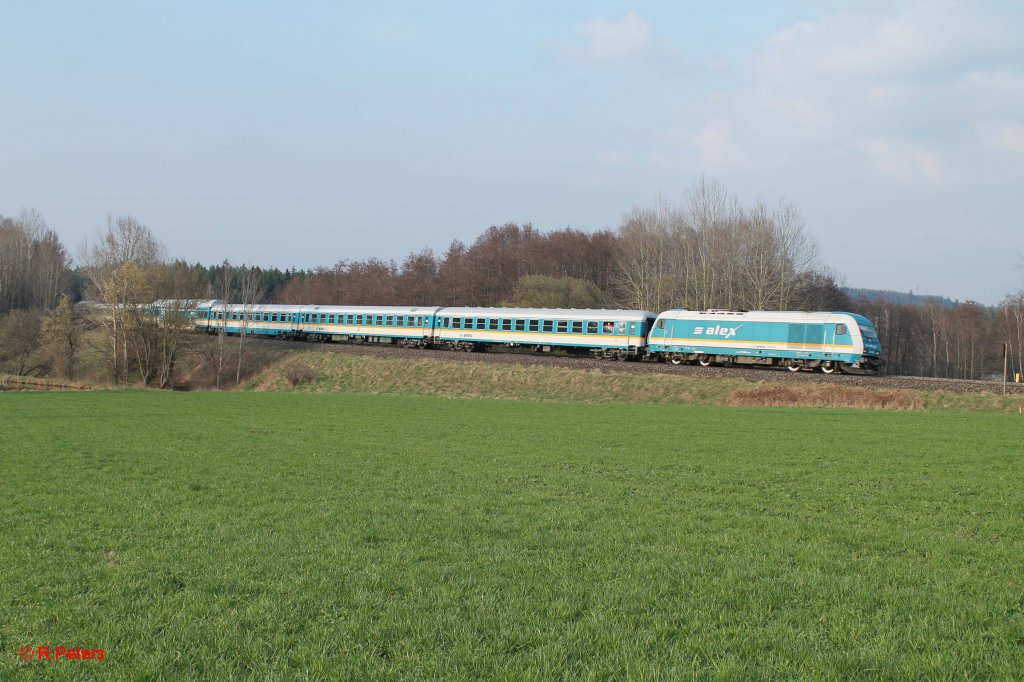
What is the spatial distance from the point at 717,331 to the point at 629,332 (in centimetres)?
556

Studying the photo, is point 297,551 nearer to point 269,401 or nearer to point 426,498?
point 426,498

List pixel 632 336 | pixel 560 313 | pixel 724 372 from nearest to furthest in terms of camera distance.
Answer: pixel 724 372 < pixel 632 336 < pixel 560 313

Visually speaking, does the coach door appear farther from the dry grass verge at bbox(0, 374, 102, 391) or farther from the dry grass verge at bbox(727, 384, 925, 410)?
the dry grass verge at bbox(0, 374, 102, 391)

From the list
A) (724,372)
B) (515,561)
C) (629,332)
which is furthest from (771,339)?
(515,561)

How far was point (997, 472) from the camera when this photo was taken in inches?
534

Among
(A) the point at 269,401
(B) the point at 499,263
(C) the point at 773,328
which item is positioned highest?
(B) the point at 499,263

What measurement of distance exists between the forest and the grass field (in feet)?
77.8

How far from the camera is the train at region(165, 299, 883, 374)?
117 feet

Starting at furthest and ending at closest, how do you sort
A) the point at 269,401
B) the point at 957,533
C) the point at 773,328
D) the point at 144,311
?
the point at 144,311 < the point at 773,328 < the point at 269,401 < the point at 957,533

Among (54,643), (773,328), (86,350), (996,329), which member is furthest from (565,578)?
(996,329)

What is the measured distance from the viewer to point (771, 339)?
3684cm

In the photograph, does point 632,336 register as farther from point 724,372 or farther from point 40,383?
point 40,383

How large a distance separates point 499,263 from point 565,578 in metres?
83.3

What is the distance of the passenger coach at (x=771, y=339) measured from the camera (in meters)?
35.0
